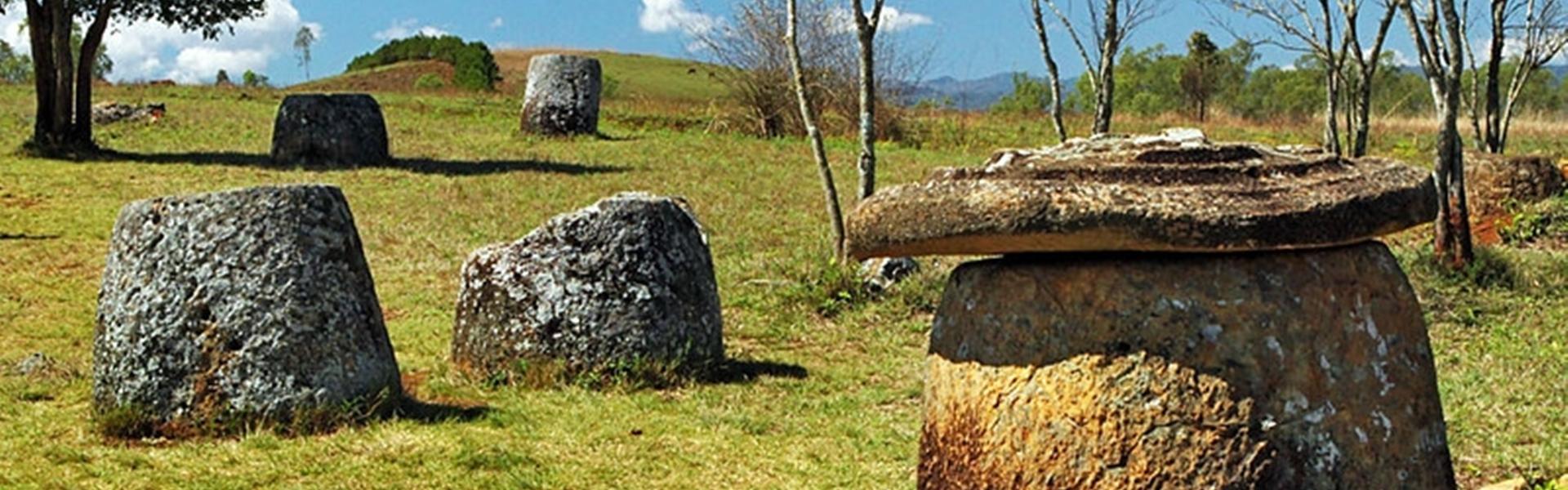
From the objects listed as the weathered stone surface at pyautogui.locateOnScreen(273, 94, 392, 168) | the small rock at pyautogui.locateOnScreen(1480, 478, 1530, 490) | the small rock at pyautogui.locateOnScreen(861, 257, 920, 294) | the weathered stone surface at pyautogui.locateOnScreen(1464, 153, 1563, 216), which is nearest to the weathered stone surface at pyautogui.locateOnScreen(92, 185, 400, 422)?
the small rock at pyautogui.locateOnScreen(1480, 478, 1530, 490)

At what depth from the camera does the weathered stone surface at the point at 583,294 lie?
9094mm

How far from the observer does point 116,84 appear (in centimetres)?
3747

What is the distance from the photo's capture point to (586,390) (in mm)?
8945

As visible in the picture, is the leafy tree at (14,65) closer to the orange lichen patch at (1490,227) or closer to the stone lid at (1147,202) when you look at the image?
the orange lichen patch at (1490,227)

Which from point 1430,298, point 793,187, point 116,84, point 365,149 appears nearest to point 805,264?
point 1430,298

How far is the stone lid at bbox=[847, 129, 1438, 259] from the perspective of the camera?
4.71 metres

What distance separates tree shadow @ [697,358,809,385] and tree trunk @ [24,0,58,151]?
15863mm

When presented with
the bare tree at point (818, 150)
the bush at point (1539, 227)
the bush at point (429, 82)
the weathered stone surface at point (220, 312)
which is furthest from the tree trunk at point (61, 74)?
the bush at point (429, 82)

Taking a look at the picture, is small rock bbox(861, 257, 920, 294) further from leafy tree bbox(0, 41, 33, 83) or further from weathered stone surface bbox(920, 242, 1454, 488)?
leafy tree bbox(0, 41, 33, 83)

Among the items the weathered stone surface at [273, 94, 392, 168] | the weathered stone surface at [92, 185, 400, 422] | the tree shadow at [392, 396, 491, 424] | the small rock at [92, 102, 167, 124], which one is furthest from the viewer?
the small rock at [92, 102, 167, 124]

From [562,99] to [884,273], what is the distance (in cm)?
1478

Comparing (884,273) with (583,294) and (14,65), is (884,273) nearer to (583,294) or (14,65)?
(583,294)

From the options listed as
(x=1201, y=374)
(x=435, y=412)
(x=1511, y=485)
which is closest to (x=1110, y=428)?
(x=1201, y=374)

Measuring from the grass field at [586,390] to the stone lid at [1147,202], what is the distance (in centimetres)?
224
